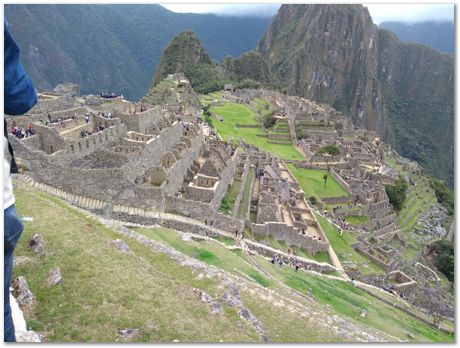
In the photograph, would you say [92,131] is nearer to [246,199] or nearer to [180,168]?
[180,168]

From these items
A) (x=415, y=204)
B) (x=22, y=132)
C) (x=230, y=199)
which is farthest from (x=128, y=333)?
(x=415, y=204)

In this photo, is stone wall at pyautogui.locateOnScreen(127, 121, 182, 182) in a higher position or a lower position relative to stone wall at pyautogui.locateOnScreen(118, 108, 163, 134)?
lower

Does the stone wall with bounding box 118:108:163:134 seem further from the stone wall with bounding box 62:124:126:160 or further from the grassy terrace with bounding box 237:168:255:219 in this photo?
the grassy terrace with bounding box 237:168:255:219

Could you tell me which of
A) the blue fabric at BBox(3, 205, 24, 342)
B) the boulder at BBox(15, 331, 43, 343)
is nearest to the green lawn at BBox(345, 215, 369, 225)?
the boulder at BBox(15, 331, 43, 343)

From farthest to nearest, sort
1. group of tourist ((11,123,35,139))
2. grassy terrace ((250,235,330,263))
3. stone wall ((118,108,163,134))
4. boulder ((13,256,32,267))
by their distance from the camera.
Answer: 1. stone wall ((118,108,163,134))
2. grassy terrace ((250,235,330,263))
3. group of tourist ((11,123,35,139))
4. boulder ((13,256,32,267))

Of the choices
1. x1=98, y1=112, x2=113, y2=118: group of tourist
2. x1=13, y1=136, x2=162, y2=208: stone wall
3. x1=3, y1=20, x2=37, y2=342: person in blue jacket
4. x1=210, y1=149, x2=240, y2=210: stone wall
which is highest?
x1=3, y1=20, x2=37, y2=342: person in blue jacket

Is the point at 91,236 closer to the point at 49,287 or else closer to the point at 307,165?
the point at 49,287

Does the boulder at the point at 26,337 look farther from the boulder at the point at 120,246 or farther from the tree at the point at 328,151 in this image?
the tree at the point at 328,151
